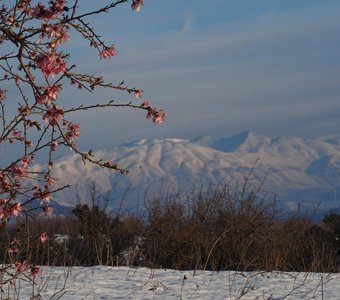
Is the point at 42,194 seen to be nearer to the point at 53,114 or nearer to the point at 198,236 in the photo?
the point at 53,114

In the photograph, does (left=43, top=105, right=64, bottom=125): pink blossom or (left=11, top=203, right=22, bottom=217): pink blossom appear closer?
(left=43, top=105, right=64, bottom=125): pink blossom

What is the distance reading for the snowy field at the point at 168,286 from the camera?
8344mm

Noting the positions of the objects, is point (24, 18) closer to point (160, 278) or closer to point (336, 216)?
→ point (160, 278)

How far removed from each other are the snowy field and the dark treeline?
3824 millimetres

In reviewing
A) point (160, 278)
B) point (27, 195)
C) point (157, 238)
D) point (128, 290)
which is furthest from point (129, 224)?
point (27, 195)

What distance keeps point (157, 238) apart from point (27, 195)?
12.7m

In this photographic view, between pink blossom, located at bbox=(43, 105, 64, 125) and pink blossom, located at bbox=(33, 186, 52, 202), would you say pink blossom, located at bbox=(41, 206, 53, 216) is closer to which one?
pink blossom, located at bbox=(33, 186, 52, 202)

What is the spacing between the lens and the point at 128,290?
8875 mm

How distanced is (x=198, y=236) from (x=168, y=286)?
282 inches

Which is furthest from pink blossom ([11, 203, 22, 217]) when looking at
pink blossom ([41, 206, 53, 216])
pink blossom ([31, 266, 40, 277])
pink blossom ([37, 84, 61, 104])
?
pink blossom ([37, 84, 61, 104])

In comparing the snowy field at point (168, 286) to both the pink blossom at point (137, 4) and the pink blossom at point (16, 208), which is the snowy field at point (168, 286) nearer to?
the pink blossom at point (16, 208)

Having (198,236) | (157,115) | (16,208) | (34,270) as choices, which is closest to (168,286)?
(34,270)

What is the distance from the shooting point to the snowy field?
834 cm

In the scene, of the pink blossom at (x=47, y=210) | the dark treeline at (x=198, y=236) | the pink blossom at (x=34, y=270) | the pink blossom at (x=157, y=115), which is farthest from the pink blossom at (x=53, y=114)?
the dark treeline at (x=198, y=236)
